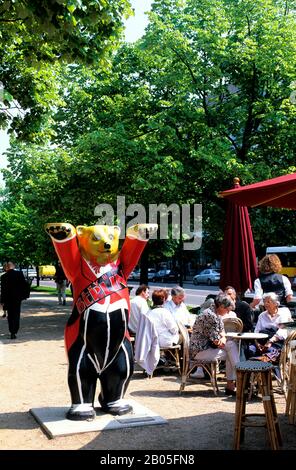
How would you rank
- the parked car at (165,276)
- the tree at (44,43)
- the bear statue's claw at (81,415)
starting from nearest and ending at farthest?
1. the bear statue's claw at (81,415)
2. the tree at (44,43)
3. the parked car at (165,276)

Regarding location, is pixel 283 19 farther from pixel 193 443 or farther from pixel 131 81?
pixel 193 443

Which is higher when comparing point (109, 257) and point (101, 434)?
point (109, 257)

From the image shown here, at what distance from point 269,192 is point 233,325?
2.89m

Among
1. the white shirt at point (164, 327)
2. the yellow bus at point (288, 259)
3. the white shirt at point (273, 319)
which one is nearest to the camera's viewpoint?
the white shirt at point (273, 319)

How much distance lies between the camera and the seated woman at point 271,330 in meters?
7.42

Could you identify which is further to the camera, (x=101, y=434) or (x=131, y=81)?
(x=131, y=81)

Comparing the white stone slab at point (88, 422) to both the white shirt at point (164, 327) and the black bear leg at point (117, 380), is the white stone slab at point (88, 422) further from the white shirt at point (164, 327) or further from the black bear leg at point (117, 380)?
the white shirt at point (164, 327)

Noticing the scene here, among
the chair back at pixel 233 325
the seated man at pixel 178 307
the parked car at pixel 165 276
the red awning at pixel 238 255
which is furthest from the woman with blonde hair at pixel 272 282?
the parked car at pixel 165 276

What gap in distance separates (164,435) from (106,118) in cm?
1323

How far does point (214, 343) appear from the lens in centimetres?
741

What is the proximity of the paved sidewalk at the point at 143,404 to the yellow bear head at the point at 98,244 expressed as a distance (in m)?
1.90

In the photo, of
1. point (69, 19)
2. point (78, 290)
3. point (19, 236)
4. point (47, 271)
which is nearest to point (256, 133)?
point (69, 19)

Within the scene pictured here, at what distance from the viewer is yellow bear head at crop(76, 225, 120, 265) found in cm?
616
